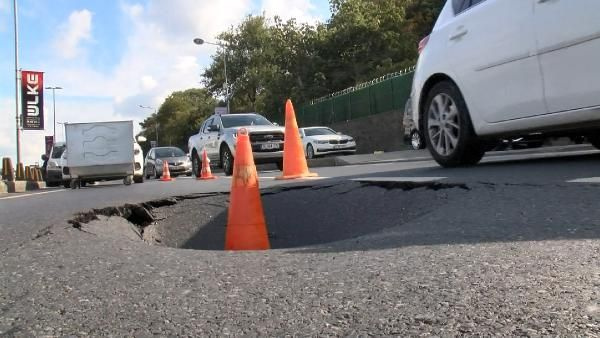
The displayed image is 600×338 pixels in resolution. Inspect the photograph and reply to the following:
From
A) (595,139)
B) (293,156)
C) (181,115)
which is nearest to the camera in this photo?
(595,139)

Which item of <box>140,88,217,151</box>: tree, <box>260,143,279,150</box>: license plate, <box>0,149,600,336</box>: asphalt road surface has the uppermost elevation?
<box>140,88,217,151</box>: tree

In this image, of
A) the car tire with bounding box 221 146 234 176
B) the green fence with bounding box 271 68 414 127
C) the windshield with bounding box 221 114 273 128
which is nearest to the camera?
the car tire with bounding box 221 146 234 176

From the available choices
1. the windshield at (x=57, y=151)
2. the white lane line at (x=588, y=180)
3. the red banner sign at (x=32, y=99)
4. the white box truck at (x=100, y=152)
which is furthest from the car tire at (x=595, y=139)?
the red banner sign at (x=32, y=99)

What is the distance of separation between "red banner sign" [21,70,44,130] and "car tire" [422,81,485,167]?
2684cm

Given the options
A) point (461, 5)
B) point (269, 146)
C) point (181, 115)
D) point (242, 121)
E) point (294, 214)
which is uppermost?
point (181, 115)

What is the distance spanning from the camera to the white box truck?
15133 mm

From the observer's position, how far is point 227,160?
13695 millimetres

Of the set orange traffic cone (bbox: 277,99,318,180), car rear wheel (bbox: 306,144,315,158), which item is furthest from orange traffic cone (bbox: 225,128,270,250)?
car rear wheel (bbox: 306,144,315,158)

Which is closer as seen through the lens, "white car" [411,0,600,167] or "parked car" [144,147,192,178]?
Answer: "white car" [411,0,600,167]

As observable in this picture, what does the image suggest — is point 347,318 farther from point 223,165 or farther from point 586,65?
point 223,165

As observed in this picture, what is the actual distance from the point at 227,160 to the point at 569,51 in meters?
9.76

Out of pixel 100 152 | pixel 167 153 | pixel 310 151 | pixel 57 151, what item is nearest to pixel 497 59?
pixel 100 152

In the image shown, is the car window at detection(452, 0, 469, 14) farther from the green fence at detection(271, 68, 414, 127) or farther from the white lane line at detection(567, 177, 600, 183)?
the green fence at detection(271, 68, 414, 127)

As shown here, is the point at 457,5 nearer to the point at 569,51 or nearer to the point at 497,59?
the point at 497,59
